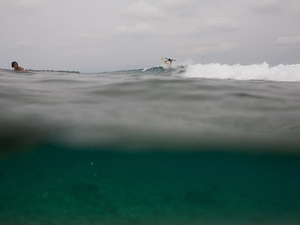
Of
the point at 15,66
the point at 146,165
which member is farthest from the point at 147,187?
the point at 15,66

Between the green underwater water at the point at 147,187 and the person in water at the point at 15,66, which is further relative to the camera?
the person in water at the point at 15,66

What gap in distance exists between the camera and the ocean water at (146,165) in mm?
1664

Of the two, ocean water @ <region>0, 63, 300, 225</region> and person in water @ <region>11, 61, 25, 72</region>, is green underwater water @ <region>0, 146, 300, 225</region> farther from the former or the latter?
person in water @ <region>11, 61, 25, 72</region>

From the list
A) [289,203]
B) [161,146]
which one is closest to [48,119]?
[161,146]

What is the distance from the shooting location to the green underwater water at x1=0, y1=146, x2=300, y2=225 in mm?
1620

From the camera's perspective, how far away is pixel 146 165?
90.6 inches

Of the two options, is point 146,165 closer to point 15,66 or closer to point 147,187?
point 147,187

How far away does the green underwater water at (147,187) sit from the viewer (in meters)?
1.62

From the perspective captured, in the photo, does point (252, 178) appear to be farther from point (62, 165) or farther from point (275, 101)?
point (275, 101)

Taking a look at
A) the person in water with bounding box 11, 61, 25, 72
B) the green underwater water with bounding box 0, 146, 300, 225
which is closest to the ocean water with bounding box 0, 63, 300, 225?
the green underwater water with bounding box 0, 146, 300, 225

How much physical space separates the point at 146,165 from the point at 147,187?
1.19 feet

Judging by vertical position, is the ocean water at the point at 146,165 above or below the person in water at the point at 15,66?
below

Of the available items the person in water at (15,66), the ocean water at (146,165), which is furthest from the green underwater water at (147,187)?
the person in water at (15,66)

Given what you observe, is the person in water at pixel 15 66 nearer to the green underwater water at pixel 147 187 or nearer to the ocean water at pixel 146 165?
the ocean water at pixel 146 165
